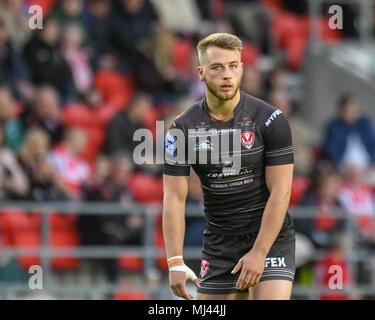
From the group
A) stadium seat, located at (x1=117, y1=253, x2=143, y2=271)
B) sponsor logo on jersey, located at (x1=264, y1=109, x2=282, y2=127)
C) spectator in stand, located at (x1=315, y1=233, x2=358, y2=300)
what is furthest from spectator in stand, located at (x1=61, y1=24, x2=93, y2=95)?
sponsor logo on jersey, located at (x1=264, y1=109, x2=282, y2=127)

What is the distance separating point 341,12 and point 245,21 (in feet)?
5.55

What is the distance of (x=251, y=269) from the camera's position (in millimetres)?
6406

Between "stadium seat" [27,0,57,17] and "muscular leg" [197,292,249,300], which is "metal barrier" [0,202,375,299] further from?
"muscular leg" [197,292,249,300]

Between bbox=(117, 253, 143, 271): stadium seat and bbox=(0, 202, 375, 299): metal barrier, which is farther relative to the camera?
bbox=(117, 253, 143, 271): stadium seat

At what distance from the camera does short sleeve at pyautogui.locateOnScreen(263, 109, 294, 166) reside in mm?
6520

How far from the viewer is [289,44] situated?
1619cm

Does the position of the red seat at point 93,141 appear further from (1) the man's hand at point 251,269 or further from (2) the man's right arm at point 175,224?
(1) the man's hand at point 251,269

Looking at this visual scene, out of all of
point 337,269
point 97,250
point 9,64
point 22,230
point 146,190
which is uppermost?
point 9,64

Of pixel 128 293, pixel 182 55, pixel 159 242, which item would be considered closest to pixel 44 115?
pixel 159 242

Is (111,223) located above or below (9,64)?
below

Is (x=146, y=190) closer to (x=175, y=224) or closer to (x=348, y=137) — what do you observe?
(x=348, y=137)

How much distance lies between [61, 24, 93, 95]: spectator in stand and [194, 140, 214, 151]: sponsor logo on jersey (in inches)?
263

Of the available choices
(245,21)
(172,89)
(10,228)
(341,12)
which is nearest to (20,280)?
(10,228)

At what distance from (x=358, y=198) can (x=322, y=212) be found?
1500 mm
